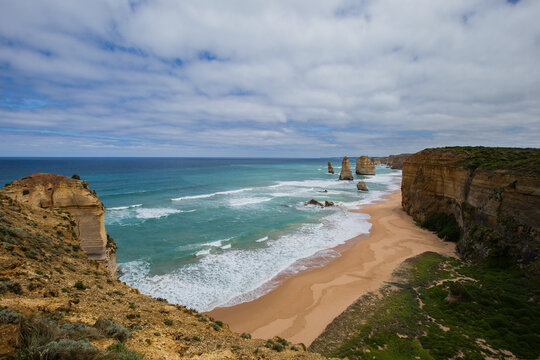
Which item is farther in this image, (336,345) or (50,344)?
(336,345)

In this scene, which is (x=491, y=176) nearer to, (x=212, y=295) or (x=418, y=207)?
(x=418, y=207)

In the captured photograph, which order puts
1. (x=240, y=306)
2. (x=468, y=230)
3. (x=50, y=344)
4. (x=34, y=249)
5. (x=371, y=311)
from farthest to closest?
(x=468, y=230), (x=240, y=306), (x=371, y=311), (x=34, y=249), (x=50, y=344)

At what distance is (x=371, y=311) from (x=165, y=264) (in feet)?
46.4

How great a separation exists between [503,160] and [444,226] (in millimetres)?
7579

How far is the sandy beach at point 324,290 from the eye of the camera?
11461 mm

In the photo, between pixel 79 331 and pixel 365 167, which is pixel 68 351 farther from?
pixel 365 167

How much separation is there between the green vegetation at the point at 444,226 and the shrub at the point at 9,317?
999 inches

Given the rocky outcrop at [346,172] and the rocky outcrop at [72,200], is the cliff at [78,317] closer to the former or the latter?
the rocky outcrop at [72,200]

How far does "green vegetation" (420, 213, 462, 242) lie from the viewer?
20416 millimetres

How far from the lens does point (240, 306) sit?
43.0 ft

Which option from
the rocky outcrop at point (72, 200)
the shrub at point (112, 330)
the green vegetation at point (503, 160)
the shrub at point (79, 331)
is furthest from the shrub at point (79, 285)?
the green vegetation at point (503, 160)

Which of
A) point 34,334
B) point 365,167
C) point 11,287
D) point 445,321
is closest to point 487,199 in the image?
point 445,321

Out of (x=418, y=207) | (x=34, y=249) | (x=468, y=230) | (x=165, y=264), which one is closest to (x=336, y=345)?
(x=34, y=249)

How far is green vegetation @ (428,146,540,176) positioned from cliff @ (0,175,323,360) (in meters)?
17.2
